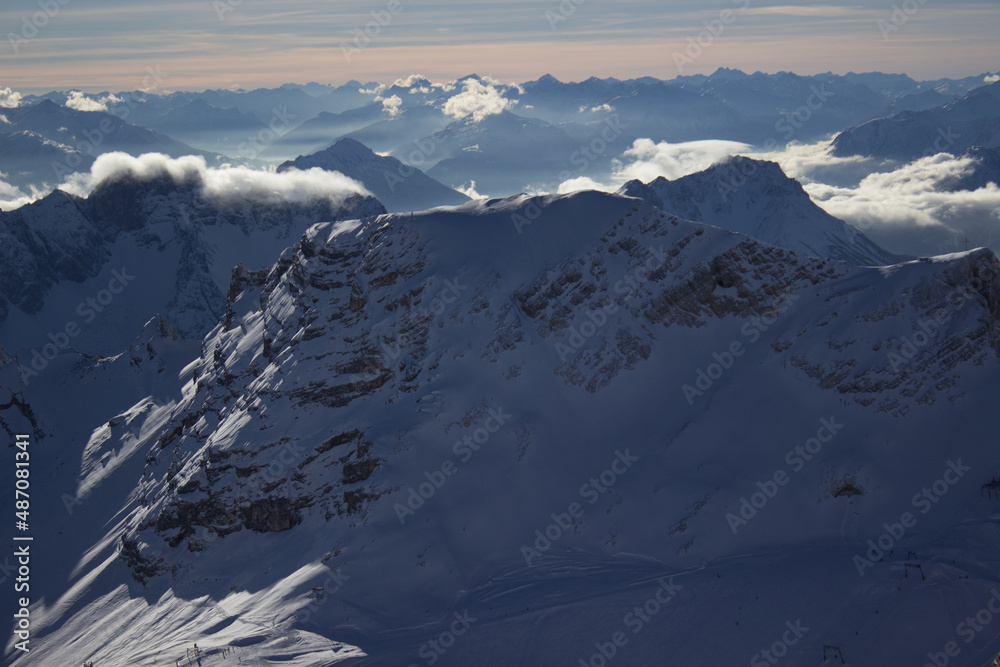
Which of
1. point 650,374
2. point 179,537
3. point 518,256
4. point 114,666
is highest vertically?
point 518,256

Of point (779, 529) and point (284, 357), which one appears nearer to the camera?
point (779, 529)

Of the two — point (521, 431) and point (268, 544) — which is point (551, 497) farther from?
point (268, 544)

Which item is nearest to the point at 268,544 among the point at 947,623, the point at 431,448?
the point at 431,448

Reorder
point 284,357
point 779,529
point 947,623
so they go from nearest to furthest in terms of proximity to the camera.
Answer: point 947,623 → point 779,529 → point 284,357

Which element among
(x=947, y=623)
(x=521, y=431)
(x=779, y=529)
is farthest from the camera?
(x=521, y=431)

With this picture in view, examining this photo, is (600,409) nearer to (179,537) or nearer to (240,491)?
(240,491)

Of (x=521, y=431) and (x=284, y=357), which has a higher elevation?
(x=284, y=357)
